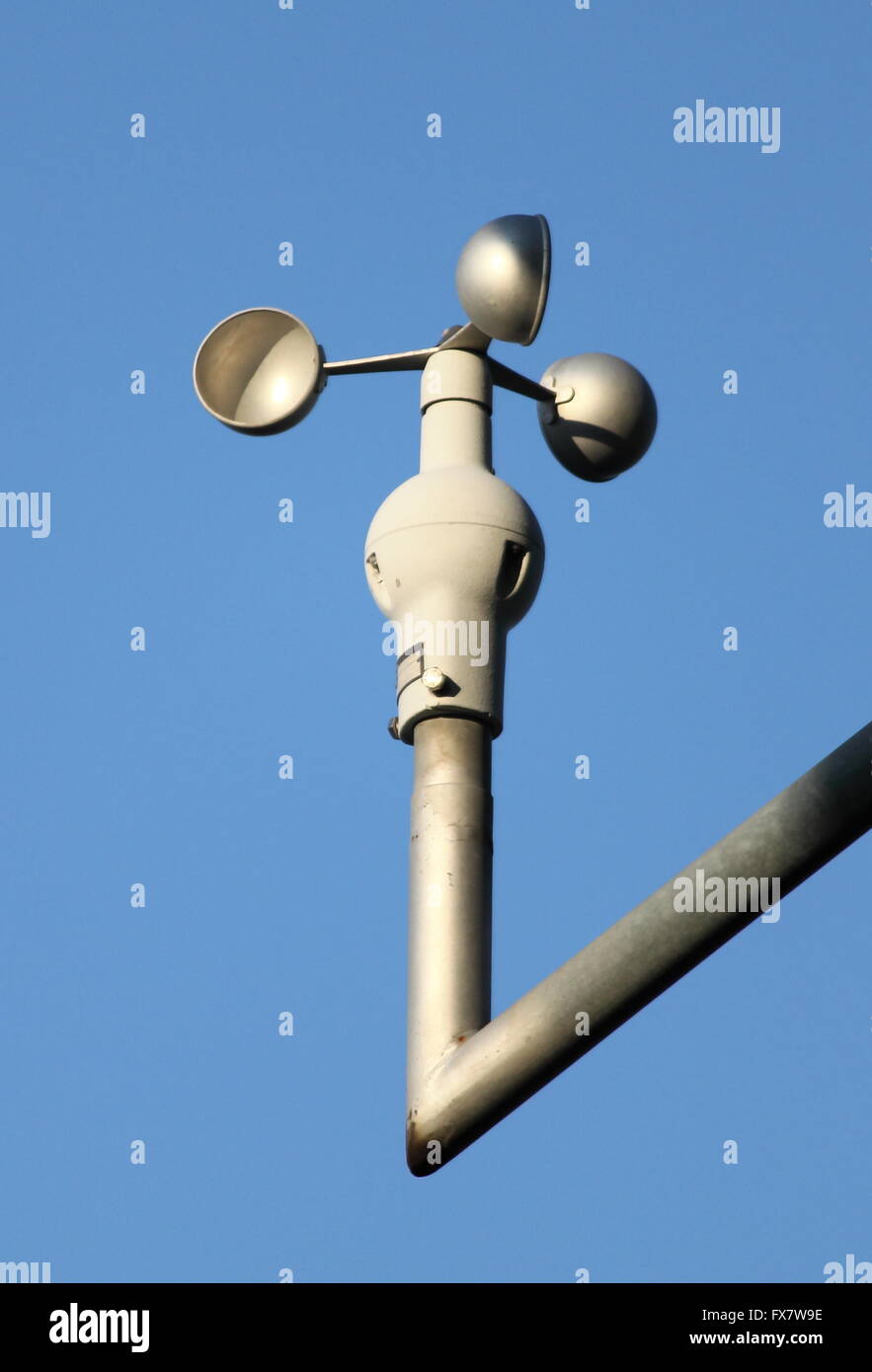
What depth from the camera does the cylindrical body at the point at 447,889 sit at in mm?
8906

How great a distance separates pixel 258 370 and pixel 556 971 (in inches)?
185

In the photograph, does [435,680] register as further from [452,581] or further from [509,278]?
[509,278]

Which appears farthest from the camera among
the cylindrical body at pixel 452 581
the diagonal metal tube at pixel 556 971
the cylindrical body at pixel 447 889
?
the cylindrical body at pixel 452 581

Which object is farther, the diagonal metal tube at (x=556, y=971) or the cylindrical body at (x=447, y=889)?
the cylindrical body at (x=447, y=889)

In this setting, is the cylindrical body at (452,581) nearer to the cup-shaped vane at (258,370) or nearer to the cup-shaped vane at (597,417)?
the cup-shaped vane at (258,370)

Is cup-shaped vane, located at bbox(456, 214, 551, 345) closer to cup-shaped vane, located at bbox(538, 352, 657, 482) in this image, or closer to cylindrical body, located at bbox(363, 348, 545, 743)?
cylindrical body, located at bbox(363, 348, 545, 743)

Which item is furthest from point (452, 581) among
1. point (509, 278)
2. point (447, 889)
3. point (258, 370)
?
point (258, 370)

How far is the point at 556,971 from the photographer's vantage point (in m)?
7.16

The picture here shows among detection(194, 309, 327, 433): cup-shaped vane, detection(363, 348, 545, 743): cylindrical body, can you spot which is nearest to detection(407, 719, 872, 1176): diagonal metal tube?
detection(363, 348, 545, 743): cylindrical body

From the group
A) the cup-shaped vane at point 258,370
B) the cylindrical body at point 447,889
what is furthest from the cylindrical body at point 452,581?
the cup-shaped vane at point 258,370

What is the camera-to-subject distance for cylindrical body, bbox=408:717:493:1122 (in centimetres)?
891

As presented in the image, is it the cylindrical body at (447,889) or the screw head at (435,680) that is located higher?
the screw head at (435,680)
